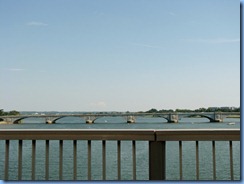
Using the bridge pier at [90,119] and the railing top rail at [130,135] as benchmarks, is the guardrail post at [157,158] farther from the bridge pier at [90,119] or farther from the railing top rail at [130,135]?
the bridge pier at [90,119]

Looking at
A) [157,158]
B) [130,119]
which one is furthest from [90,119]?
[157,158]

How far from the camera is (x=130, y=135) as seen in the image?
1898 mm

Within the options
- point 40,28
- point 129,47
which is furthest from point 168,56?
point 40,28

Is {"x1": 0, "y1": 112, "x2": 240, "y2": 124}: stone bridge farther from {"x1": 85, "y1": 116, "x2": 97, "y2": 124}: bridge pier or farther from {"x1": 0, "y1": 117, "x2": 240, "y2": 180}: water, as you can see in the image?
{"x1": 0, "y1": 117, "x2": 240, "y2": 180}: water

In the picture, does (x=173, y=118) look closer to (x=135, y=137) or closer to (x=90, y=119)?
(x=90, y=119)

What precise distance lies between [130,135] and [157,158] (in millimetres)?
207

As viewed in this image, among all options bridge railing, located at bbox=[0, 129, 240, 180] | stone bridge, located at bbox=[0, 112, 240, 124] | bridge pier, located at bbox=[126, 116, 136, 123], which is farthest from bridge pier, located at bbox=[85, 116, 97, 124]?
bridge railing, located at bbox=[0, 129, 240, 180]

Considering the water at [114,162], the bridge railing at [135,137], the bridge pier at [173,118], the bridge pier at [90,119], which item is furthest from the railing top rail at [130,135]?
the bridge pier at [90,119]

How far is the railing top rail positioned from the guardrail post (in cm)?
4

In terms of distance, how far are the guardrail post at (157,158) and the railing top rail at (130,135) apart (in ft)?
0.13

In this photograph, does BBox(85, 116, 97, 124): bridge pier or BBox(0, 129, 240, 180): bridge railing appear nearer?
BBox(0, 129, 240, 180): bridge railing

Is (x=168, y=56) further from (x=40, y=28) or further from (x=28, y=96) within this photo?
(x=28, y=96)

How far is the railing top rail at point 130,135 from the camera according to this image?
1878mm

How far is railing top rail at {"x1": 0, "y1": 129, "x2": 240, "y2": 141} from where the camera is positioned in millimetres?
1878
